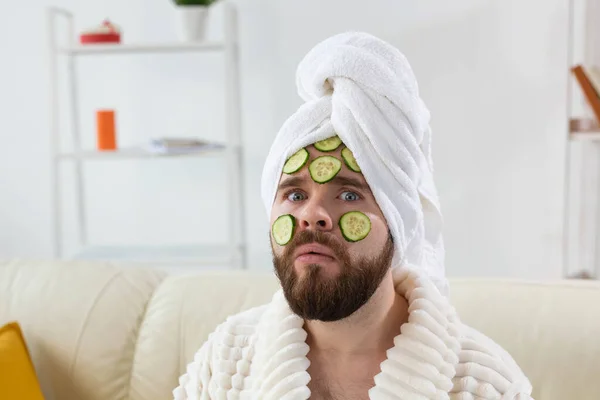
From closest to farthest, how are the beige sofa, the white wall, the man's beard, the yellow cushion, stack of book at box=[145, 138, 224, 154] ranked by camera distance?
the man's beard < the beige sofa < the yellow cushion < stack of book at box=[145, 138, 224, 154] < the white wall

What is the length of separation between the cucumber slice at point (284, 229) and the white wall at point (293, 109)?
6.71 feet

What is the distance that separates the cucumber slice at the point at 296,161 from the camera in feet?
4.05

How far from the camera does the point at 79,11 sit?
11.0ft

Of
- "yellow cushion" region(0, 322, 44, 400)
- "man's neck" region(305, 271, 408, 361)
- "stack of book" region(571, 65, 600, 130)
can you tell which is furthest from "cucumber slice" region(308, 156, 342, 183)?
"stack of book" region(571, 65, 600, 130)

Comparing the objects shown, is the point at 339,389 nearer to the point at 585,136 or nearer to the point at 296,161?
the point at 296,161

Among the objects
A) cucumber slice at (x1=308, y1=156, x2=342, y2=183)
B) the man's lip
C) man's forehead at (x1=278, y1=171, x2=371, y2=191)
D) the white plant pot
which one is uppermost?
the white plant pot

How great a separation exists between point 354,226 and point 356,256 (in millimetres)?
43

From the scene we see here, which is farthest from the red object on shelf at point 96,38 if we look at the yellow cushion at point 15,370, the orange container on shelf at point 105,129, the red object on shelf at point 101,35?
the yellow cushion at point 15,370

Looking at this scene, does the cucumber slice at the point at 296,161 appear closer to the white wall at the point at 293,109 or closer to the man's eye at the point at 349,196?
the man's eye at the point at 349,196

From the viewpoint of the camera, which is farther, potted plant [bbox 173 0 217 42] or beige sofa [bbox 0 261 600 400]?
potted plant [bbox 173 0 217 42]

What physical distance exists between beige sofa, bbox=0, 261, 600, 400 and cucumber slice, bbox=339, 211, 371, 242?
1.58 feet

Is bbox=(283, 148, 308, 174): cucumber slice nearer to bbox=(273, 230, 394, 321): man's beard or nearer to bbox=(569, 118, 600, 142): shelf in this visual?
bbox=(273, 230, 394, 321): man's beard

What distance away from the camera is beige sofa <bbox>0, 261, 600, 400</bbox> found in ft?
4.96

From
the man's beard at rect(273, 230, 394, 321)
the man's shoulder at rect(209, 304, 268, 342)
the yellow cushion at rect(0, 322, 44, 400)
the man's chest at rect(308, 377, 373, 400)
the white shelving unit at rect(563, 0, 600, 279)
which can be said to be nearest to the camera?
the man's beard at rect(273, 230, 394, 321)
